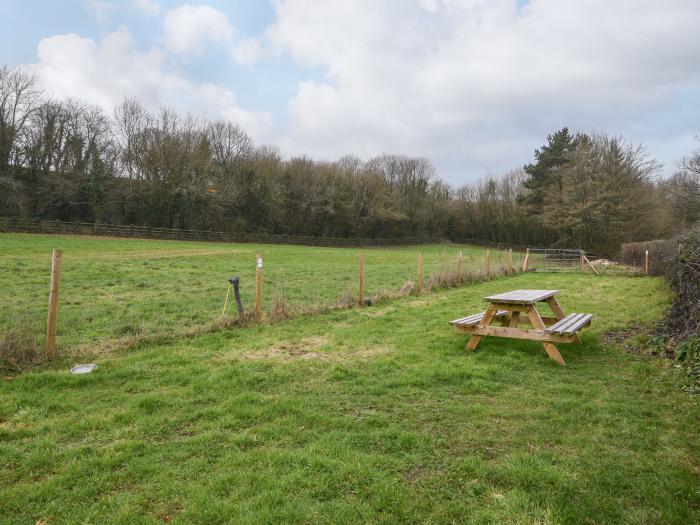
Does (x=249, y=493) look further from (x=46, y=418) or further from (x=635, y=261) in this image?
(x=635, y=261)

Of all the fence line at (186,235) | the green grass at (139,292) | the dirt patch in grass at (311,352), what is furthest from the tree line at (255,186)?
the dirt patch in grass at (311,352)

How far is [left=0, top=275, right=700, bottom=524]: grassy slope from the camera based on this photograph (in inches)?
111

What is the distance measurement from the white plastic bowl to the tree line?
102ft

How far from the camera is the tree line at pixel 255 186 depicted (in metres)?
34.2

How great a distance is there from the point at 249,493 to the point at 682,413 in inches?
164

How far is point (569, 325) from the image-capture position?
6449 millimetres

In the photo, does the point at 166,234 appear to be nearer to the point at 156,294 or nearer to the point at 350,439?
the point at 156,294

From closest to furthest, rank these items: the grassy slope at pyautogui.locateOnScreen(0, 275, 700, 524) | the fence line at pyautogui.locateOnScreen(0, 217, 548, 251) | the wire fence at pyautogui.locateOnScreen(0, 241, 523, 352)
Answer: the grassy slope at pyautogui.locateOnScreen(0, 275, 700, 524) → the wire fence at pyautogui.locateOnScreen(0, 241, 523, 352) → the fence line at pyautogui.locateOnScreen(0, 217, 548, 251)

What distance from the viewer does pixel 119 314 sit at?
9.04 meters

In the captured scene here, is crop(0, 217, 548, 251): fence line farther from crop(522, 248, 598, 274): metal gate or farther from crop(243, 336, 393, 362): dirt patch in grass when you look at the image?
crop(243, 336, 393, 362): dirt patch in grass

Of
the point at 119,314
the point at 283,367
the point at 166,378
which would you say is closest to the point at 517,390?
the point at 283,367

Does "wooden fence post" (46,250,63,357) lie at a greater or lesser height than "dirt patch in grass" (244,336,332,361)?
greater

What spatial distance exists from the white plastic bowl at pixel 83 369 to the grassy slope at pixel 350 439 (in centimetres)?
13

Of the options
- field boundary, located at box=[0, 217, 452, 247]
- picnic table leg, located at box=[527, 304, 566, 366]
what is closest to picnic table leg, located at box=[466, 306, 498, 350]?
picnic table leg, located at box=[527, 304, 566, 366]
